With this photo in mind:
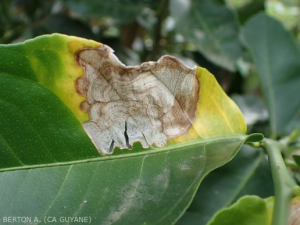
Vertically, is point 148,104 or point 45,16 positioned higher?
point 45,16

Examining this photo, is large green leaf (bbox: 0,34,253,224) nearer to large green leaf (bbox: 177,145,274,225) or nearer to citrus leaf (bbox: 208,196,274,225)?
citrus leaf (bbox: 208,196,274,225)

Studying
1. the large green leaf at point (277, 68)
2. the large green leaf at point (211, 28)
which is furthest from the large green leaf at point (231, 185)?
the large green leaf at point (211, 28)

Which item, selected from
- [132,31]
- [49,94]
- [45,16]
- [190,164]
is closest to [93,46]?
[49,94]

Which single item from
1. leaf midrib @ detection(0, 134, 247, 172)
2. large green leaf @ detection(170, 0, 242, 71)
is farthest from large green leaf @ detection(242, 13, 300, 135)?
leaf midrib @ detection(0, 134, 247, 172)

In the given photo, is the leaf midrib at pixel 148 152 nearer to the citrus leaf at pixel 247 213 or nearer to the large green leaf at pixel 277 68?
the citrus leaf at pixel 247 213

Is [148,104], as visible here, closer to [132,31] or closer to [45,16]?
[45,16]

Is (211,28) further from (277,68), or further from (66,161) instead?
(66,161)
